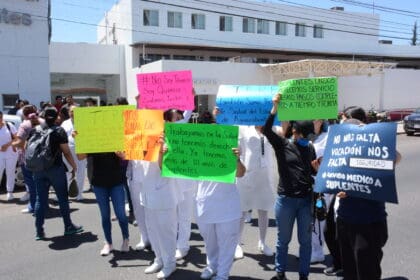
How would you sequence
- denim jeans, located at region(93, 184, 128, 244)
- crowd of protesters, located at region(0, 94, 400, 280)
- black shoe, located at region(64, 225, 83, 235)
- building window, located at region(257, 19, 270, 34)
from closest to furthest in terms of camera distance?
crowd of protesters, located at region(0, 94, 400, 280)
denim jeans, located at region(93, 184, 128, 244)
black shoe, located at region(64, 225, 83, 235)
building window, located at region(257, 19, 270, 34)

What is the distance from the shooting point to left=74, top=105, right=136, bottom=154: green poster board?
493cm

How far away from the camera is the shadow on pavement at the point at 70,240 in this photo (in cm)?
572

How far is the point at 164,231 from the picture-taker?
4.50 metres

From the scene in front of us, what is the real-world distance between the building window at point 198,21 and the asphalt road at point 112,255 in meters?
32.2

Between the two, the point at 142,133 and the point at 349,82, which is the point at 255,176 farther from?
the point at 349,82

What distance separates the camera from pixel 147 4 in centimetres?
3516

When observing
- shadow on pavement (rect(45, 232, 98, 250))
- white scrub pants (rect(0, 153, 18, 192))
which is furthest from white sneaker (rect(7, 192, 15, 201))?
shadow on pavement (rect(45, 232, 98, 250))

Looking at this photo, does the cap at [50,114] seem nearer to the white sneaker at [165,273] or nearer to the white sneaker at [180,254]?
the white sneaker at [180,254]

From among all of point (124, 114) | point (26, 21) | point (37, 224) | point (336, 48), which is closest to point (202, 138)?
point (124, 114)

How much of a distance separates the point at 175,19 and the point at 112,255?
33316mm

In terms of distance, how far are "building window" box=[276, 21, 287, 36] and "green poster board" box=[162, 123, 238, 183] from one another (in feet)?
127

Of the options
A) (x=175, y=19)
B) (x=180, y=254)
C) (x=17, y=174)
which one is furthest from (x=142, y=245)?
(x=175, y=19)

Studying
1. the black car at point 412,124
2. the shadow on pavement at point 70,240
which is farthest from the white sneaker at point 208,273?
the black car at point 412,124

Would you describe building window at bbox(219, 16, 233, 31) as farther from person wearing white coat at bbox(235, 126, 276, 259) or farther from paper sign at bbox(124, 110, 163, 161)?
paper sign at bbox(124, 110, 163, 161)
